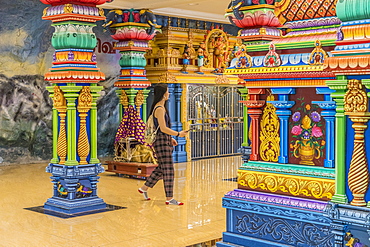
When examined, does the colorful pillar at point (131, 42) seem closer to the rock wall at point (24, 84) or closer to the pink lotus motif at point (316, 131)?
the rock wall at point (24, 84)

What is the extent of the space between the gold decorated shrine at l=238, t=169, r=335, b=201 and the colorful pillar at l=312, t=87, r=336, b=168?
0.18 m

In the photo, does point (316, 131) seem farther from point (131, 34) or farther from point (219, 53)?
point (219, 53)

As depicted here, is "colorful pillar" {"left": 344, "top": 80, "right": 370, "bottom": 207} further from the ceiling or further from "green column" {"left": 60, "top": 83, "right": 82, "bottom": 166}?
the ceiling

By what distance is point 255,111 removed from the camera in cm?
505

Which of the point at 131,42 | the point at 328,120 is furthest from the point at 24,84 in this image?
the point at 328,120

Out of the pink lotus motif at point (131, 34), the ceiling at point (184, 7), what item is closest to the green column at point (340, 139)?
the ceiling at point (184, 7)

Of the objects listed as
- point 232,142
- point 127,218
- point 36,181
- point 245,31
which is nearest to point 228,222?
point 245,31

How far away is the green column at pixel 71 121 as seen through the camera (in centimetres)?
740

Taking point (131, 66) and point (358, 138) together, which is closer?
point (358, 138)

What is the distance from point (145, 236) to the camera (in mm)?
6195

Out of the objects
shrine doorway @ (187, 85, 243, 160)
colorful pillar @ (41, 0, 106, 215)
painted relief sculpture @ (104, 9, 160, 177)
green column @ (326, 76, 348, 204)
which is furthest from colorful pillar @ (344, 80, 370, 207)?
shrine doorway @ (187, 85, 243, 160)

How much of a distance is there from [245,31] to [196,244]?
2198mm

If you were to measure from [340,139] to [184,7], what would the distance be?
30.4 ft

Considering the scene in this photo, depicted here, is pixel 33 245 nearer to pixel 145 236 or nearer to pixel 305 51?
pixel 145 236
